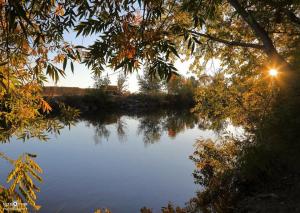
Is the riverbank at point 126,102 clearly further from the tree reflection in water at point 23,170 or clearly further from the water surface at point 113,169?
the tree reflection in water at point 23,170

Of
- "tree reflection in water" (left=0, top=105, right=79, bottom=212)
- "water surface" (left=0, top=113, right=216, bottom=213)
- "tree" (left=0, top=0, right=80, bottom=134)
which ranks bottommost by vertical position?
"water surface" (left=0, top=113, right=216, bottom=213)

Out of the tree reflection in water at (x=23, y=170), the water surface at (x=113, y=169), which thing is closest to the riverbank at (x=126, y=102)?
the water surface at (x=113, y=169)

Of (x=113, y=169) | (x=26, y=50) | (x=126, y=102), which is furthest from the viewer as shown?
(x=126, y=102)

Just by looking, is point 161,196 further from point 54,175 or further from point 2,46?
point 2,46

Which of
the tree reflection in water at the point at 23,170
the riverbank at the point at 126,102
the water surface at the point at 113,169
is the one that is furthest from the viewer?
the riverbank at the point at 126,102

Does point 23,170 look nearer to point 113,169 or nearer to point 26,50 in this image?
point 26,50

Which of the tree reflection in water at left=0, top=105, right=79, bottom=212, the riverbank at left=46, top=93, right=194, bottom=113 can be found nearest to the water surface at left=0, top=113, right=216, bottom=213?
the tree reflection in water at left=0, top=105, right=79, bottom=212

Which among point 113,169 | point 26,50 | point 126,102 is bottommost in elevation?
point 113,169

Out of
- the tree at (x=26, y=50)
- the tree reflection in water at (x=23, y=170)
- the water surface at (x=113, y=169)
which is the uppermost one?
the tree at (x=26, y=50)

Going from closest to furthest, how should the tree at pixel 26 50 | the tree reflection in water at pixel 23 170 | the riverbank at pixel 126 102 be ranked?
1. the tree at pixel 26 50
2. the tree reflection in water at pixel 23 170
3. the riverbank at pixel 126 102

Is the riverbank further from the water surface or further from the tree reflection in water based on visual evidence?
the tree reflection in water

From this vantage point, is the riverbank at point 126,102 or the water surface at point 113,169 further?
the riverbank at point 126,102

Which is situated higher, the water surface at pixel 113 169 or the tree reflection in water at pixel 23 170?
the tree reflection in water at pixel 23 170

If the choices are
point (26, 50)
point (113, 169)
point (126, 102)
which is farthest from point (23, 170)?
point (126, 102)
